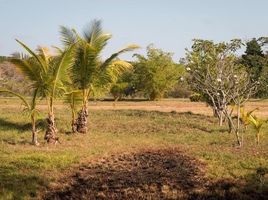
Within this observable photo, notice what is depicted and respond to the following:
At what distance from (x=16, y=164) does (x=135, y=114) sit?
44.0 ft

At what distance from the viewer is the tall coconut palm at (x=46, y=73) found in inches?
552

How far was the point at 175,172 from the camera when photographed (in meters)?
10.9

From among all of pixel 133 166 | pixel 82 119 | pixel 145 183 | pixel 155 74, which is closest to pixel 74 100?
pixel 82 119

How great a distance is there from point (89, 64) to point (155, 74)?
3079 centimetres

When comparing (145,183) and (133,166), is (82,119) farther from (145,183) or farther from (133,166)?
(145,183)

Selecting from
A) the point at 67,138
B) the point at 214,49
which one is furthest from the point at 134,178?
the point at 214,49

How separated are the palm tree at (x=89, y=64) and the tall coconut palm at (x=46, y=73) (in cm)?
227

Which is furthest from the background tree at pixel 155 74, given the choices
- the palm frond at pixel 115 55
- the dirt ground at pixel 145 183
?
the dirt ground at pixel 145 183

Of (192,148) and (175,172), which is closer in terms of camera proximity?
(175,172)

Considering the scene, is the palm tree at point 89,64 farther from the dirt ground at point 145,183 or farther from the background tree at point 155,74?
the background tree at point 155,74

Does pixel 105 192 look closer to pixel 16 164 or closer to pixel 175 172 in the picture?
pixel 175 172

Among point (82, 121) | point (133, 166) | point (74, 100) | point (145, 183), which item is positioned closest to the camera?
point (145, 183)

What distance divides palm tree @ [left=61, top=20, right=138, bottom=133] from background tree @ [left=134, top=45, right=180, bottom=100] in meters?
29.4

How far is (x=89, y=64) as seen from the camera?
1684cm
